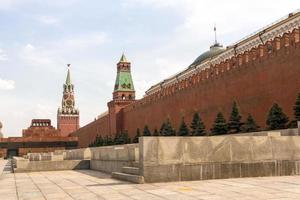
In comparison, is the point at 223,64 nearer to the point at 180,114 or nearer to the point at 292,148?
the point at 180,114

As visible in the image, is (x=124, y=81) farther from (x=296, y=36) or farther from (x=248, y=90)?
(x=296, y=36)

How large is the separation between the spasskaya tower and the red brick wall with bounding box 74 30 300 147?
61.5 metres

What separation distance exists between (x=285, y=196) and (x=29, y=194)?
3.48 meters

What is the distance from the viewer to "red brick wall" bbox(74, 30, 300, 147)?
1823cm

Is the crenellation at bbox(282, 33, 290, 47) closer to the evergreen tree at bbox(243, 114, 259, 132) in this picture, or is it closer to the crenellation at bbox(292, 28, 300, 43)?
the crenellation at bbox(292, 28, 300, 43)

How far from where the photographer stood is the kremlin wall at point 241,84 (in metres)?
18.4

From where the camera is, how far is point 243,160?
24.6 feet

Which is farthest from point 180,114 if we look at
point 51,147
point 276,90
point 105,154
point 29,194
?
point 51,147

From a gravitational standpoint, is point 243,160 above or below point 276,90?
below

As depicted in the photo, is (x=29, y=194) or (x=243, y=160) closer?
(x=29, y=194)

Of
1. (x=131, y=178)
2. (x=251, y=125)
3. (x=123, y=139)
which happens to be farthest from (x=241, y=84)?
(x=123, y=139)

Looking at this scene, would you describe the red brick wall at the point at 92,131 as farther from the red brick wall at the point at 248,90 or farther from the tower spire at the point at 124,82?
the red brick wall at the point at 248,90

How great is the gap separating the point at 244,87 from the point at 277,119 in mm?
5108

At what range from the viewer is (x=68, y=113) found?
3775 inches
